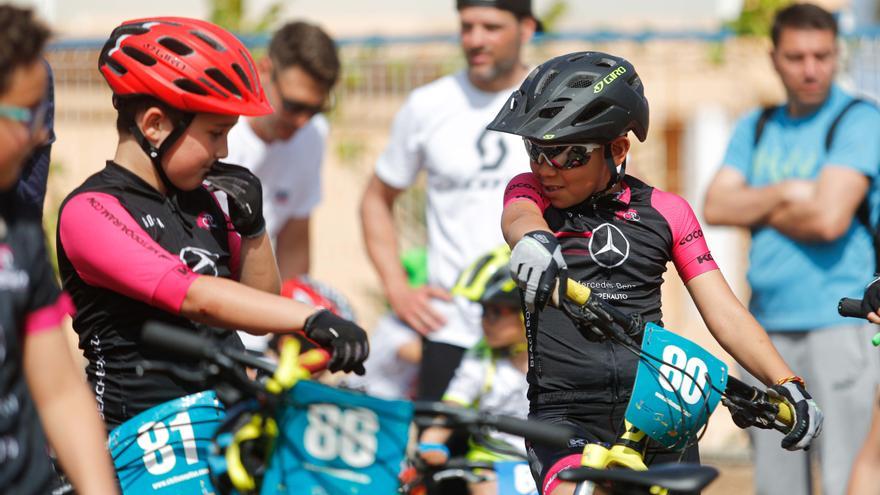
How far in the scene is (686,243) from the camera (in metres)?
4.65

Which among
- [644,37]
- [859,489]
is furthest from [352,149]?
[859,489]

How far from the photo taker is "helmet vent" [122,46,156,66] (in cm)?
447

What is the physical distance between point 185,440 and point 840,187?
12.8 ft

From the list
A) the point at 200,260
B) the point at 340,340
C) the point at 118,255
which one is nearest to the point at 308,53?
the point at 200,260

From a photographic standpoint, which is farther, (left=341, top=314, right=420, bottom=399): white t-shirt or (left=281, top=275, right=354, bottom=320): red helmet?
(left=341, top=314, right=420, bottom=399): white t-shirt

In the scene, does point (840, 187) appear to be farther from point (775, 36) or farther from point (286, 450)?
point (286, 450)

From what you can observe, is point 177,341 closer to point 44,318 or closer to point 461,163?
point 44,318

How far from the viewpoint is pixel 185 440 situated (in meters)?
4.31

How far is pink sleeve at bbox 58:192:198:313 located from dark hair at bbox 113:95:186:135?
0.30 metres

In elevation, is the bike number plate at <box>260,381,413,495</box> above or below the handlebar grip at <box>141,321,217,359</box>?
below

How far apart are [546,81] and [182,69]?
3.83 feet

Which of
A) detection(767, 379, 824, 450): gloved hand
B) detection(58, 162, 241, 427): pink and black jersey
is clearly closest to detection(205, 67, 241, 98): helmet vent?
detection(58, 162, 241, 427): pink and black jersey

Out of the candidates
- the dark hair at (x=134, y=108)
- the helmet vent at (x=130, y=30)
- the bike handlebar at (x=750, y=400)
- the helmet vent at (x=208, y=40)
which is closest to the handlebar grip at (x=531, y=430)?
the bike handlebar at (x=750, y=400)

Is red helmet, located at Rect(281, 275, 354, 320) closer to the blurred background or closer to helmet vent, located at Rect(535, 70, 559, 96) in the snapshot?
helmet vent, located at Rect(535, 70, 559, 96)
